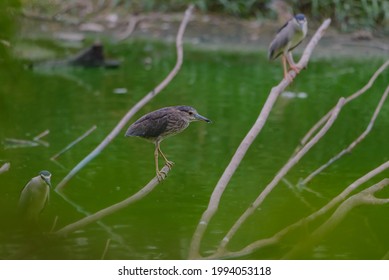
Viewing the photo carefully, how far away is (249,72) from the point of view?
7480 mm

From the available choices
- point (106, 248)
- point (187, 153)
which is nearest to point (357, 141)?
point (106, 248)

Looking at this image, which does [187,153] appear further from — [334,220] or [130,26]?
[130,26]

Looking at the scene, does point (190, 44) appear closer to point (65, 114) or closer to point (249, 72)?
point (249, 72)

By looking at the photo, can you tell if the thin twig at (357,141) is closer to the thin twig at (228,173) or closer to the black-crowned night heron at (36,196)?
the thin twig at (228,173)

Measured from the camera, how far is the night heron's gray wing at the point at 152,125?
3.09 meters

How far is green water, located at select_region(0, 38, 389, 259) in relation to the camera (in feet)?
10.3

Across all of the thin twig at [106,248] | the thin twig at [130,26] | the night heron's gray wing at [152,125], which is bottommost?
the thin twig at [130,26]

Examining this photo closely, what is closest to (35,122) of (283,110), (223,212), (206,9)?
(283,110)

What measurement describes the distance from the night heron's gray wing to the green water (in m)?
0.36

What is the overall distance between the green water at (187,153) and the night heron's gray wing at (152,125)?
1.17ft

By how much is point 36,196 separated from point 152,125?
43 centimetres

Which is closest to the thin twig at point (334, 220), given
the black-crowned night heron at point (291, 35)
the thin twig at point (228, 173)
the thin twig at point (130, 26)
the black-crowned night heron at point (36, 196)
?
the thin twig at point (228, 173)

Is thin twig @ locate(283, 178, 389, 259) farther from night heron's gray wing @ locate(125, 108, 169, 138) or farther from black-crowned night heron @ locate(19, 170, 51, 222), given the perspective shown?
black-crowned night heron @ locate(19, 170, 51, 222)

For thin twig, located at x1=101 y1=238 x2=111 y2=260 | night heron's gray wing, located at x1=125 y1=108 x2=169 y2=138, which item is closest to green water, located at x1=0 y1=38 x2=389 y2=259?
thin twig, located at x1=101 y1=238 x2=111 y2=260
